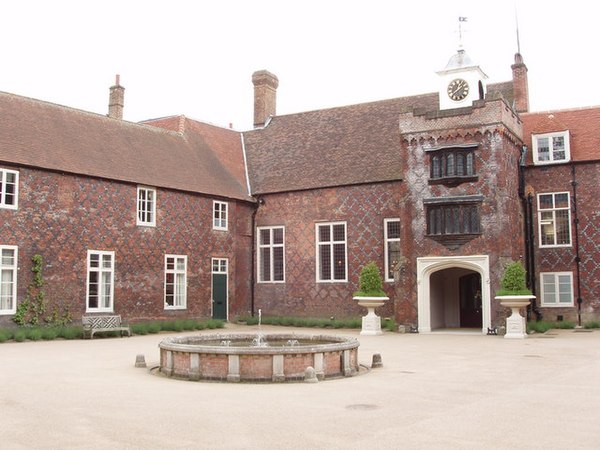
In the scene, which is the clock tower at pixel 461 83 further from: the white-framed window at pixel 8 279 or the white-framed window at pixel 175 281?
the white-framed window at pixel 8 279

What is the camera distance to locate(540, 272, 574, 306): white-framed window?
24.6 m

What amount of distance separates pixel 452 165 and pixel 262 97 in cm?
1320

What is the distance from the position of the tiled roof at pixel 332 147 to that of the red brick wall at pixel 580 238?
4557 millimetres

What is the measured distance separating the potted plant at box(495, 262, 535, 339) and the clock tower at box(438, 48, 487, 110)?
6.60m

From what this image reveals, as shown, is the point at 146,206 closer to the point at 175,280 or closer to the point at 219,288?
the point at 175,280

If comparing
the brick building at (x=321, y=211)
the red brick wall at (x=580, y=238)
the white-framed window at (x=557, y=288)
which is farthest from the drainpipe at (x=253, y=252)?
the white-framed window at (x=557, y=288)

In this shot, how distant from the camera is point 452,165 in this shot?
23.8 metres

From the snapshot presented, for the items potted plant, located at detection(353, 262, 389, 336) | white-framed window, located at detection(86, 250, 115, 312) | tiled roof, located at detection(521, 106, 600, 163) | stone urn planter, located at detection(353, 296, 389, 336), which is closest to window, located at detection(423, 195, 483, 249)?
potted plant, located at detection(353, 262, 389, 336)

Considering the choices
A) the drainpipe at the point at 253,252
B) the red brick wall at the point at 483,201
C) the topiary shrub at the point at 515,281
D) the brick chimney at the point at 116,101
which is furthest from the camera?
the brick chimney at the point at 116,101

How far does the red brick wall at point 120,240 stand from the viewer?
21.4 metres

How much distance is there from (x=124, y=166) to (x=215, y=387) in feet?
50.2

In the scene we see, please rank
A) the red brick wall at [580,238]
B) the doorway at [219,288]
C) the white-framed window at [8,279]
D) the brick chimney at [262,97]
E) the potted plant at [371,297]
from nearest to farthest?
1. the white-framed window at [8,279]
2. the potted plant at [371,297]
3. the red brick wall at [580,238]
4. the doorway at [219,288]
5. the brick chimney at [262,97]

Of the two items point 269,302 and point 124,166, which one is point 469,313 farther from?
point 124,166

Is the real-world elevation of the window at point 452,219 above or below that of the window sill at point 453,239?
above
